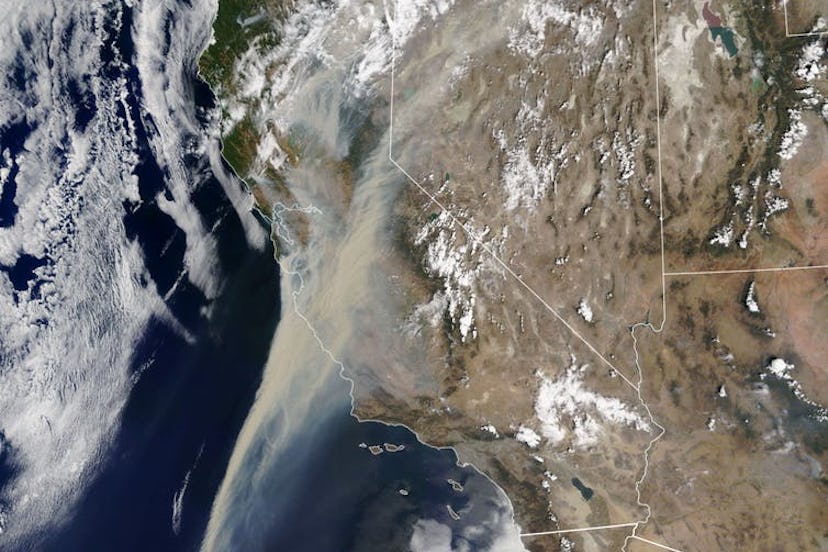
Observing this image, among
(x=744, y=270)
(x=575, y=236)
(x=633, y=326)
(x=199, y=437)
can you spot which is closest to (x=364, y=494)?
(x=199, y=437)

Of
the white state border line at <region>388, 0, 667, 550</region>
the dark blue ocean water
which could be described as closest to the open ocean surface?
the dark blue ocean water

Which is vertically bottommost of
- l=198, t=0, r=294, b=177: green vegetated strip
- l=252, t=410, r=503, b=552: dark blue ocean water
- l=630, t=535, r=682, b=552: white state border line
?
l=630, t=535, r=682, b=552: white state border line

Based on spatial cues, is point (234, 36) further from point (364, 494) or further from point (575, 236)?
point (364, 494)

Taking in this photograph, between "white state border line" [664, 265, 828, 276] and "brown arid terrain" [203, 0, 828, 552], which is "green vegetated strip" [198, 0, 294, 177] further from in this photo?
"white state border line" [664, 265, 828, 276]

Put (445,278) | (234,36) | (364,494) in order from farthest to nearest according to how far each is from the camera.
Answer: (364,494), (445,278), (234,36)

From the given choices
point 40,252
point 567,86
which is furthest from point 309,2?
point 40,252

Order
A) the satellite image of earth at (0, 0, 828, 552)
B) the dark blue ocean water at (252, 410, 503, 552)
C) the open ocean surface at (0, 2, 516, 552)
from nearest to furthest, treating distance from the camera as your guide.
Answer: the open ocean surface at (0, 2, 516, 552)
the satellite image of earth at (0, 0, 828, 552)
the dark blue ocean water at (252, 410, 503, 552)

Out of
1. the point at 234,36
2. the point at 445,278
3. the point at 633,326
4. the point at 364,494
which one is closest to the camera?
the point at 633,326

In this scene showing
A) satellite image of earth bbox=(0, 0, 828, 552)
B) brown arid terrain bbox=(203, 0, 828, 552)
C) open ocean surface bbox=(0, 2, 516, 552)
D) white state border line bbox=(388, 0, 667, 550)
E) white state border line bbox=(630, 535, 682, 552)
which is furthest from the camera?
white state border line bbox=(630, 535, 682, 552)
